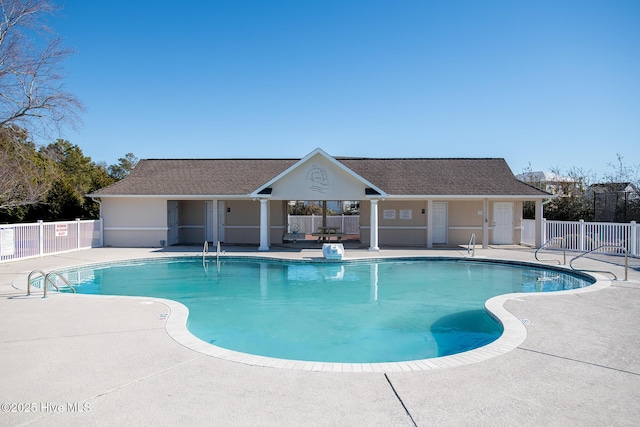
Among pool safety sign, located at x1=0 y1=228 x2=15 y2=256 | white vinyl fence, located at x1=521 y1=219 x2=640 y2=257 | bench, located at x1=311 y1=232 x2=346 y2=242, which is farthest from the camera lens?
bench, located at x1=311 y1=232 x2=346 y2=242

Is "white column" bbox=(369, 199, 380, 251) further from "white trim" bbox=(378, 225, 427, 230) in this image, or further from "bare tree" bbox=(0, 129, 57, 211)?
"bare tree" bbox=(0, 129, 57, 211)

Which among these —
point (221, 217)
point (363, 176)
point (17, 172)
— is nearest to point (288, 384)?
point (221, 217)

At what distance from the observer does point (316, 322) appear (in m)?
9.20

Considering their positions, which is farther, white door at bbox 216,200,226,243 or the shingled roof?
white door at bbox 216,200,226,243

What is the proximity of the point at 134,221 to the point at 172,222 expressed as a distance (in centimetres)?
184

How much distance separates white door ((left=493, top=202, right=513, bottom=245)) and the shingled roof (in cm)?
154

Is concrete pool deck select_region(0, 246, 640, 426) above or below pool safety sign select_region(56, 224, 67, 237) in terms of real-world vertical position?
below

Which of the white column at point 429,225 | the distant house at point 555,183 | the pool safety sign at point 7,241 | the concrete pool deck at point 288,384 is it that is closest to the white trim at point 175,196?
the pool safety sign at point 7,241

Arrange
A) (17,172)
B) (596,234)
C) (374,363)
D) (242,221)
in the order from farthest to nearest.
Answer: (242,221)
(17,172)
(596,234)
(374,363)

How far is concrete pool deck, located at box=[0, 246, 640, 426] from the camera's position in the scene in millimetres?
3846

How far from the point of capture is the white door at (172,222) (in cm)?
2086

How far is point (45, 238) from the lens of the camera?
55.1ft

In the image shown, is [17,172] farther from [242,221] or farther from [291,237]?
[291,237]

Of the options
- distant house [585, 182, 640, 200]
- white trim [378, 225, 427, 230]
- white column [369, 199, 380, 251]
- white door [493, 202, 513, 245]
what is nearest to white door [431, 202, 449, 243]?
white trim [378, 225, 427, 230]
